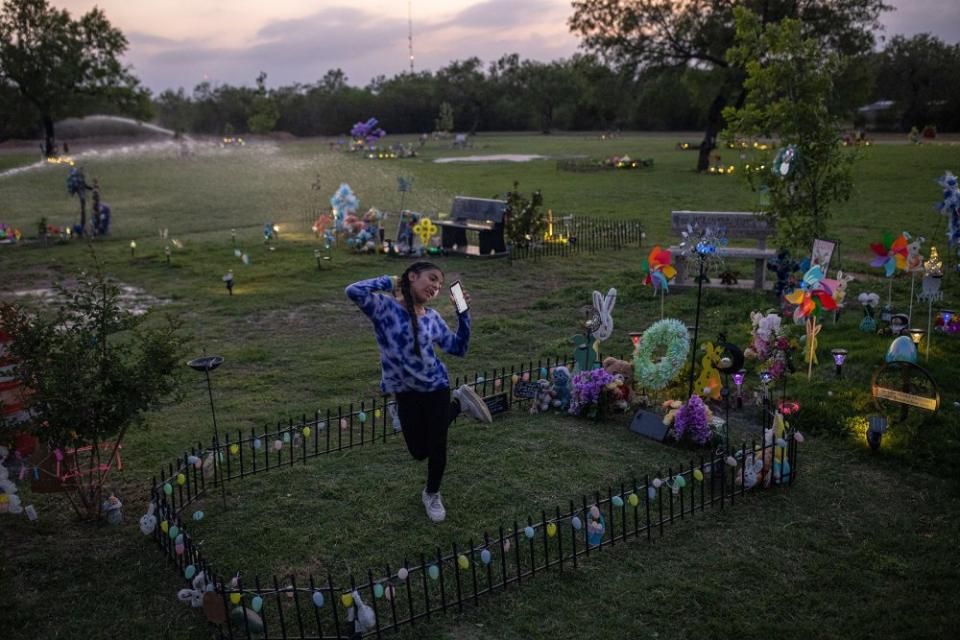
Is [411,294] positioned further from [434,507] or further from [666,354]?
[666,354]

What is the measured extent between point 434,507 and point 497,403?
263 centimetres

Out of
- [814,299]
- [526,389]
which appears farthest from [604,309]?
[814,299]

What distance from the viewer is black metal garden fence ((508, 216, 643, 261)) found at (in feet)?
66.3

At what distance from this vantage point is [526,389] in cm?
968

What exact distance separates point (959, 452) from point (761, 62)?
9.24 meters

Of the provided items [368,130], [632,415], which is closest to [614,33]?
[368,130]

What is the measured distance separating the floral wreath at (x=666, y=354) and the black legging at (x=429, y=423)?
3145 mm

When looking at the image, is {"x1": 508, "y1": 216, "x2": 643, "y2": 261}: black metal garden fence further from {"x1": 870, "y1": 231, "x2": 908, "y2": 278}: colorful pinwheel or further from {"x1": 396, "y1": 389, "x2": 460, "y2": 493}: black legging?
{"x1": 396, "y1": 389, "x2": 460, "y2": 493}: black legging

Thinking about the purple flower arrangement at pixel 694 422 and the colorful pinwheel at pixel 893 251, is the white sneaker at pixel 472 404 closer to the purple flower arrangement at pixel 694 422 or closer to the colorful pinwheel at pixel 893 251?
the purple flower arrangement at pixel 694 422

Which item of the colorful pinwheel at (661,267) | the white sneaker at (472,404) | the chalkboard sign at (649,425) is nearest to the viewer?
the chalkboard sign at (649,425)

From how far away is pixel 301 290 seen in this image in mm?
17031

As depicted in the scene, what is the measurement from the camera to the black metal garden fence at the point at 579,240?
2022cm

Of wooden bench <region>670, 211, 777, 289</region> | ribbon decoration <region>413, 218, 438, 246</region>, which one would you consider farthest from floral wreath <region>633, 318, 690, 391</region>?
ribbon decoration <region>413, 218, 438, 246</region>

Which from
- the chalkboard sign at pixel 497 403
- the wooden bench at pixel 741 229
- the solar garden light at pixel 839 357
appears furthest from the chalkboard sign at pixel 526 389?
the wooden bench at pixel 741 229
